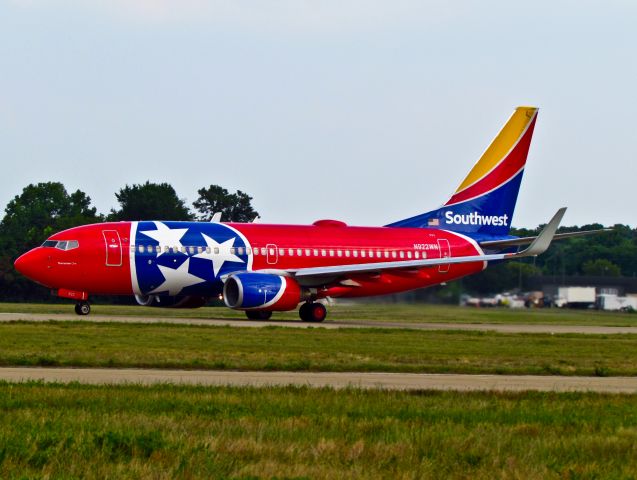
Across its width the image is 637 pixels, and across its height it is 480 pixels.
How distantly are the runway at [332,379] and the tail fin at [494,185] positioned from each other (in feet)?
97.1

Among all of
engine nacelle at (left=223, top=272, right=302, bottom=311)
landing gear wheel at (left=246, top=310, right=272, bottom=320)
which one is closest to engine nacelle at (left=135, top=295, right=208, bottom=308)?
landing gear wheel at (left=246, top=310, right=272, bottom=320)

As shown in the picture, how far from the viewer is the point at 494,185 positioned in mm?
54188

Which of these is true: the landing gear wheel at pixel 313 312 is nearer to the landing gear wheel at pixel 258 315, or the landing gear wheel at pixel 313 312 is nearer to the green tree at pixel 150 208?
the landing gear wheel at pixel 258 315

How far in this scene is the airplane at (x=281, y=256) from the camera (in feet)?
142

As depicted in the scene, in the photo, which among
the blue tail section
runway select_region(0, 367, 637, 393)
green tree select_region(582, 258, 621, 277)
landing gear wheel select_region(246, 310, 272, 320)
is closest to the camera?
runway select_region(0, 367, 637, 393)

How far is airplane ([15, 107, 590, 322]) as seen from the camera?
4334 centimetres

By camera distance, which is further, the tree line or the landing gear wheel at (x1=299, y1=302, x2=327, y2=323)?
the tree line

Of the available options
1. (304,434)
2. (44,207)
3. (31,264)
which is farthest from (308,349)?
(44,207)

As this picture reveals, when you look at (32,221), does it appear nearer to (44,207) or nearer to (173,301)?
(44,207)

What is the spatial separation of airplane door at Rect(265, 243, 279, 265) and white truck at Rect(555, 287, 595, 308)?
2215cm

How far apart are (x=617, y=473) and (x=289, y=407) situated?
5.51 meters

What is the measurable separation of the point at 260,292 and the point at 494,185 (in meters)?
15.6

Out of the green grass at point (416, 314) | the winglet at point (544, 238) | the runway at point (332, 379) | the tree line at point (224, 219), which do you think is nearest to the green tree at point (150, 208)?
the tree line at point (224, 219)

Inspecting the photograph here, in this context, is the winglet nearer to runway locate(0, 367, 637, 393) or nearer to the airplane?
the airplane
